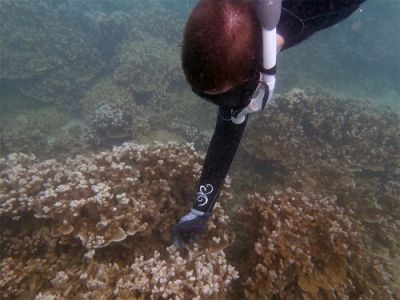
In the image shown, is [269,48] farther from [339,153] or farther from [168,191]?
[339,153]

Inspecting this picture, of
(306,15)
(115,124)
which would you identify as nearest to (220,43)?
(306,15)

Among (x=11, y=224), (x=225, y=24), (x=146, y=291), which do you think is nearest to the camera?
(x=225, y=24)

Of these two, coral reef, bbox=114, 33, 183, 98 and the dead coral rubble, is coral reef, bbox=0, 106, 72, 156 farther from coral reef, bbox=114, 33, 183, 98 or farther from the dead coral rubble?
the dead coral rubble

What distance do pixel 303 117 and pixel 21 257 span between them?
244 inches

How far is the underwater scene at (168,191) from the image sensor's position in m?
3.25

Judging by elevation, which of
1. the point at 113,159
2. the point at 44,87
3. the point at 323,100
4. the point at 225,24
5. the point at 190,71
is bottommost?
the point at 44,87

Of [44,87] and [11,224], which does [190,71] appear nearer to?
[11,224]

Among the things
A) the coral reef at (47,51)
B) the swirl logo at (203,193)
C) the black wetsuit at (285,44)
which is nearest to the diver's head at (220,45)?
the black wetsuit at (285,44)

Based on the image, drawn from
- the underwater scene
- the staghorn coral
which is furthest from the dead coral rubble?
the staghorn coral

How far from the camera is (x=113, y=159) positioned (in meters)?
4.48

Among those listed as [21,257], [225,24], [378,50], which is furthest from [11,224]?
[378,50]

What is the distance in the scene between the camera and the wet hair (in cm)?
155

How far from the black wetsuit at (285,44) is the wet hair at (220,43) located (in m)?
0.54

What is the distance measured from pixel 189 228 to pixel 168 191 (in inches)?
34.2
